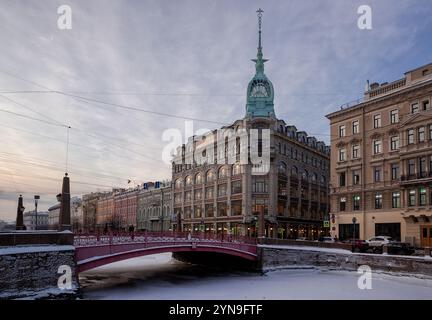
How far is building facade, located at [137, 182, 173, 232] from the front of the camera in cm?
10016

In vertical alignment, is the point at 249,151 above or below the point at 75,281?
above

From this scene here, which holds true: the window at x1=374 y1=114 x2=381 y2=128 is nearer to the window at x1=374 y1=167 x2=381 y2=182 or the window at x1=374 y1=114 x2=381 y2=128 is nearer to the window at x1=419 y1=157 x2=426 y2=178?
the window at x1=374 y1=167 x2=381 y2=182

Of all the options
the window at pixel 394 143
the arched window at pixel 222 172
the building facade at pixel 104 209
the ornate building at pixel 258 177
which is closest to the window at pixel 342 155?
the window at pixel 394 143

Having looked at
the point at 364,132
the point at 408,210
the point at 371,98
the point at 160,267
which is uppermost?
the point at 371,98

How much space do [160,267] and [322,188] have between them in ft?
154

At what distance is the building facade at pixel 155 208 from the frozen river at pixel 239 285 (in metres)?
53.2

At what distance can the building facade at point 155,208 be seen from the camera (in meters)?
100

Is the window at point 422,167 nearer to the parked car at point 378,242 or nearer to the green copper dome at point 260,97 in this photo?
the parked car at point 378,242

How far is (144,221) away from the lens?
11000 centimetres

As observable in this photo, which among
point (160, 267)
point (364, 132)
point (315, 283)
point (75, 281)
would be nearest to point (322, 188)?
point (364, 132)

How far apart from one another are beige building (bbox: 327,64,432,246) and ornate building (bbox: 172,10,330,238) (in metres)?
15.0

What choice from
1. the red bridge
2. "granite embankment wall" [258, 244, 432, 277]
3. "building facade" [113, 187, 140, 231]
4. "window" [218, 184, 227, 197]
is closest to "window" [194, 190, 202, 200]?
"window" [218, 184, 227, 197]

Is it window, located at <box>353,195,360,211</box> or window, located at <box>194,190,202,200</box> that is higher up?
window, located at <box>194,190,202,200</box>

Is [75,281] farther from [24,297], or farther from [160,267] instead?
[160,267]
